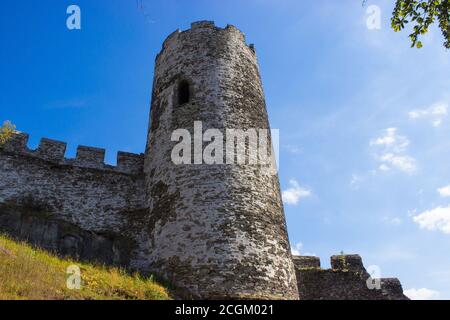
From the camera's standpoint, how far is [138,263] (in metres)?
12.1

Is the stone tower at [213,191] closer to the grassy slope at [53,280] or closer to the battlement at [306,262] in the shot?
the grassy slope at [53,280]

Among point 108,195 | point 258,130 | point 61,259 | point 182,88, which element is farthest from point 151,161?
point 61,259

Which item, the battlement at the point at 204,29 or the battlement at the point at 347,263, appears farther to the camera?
the battlement at the point at 204,29

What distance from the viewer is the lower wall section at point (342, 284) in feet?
46.1

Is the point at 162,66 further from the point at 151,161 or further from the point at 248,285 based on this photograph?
the point at 248,285

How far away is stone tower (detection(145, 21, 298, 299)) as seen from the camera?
1023cm

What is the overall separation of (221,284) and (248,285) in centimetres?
Answer: 63

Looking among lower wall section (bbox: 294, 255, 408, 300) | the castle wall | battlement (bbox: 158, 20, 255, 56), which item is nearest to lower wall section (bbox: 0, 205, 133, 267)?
the castle wall

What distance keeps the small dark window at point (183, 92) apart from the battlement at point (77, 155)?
2.46 m

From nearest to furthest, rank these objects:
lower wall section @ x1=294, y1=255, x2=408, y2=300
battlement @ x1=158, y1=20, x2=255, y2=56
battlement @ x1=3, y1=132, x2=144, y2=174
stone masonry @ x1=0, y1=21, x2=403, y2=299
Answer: stone masonry @ x1=0, y1=21, x2=403, y2=299 < battlement @ x1=3, y1=132, x2=144, y2=174 < lower wall section @ x1=294, y1=255, x2=408, y2=300 < battlement @ x1=158, y1=20, x2=255, y2=56

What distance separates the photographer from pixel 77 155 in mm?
14164

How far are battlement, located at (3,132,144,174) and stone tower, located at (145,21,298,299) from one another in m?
0.61

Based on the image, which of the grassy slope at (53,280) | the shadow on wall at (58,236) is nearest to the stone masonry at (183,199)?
the shadow on wall at (58,236)

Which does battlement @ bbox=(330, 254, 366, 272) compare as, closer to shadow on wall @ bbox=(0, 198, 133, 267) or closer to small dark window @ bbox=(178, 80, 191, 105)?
shadow on wall @ bbox=(0, 198, 133, 267)
